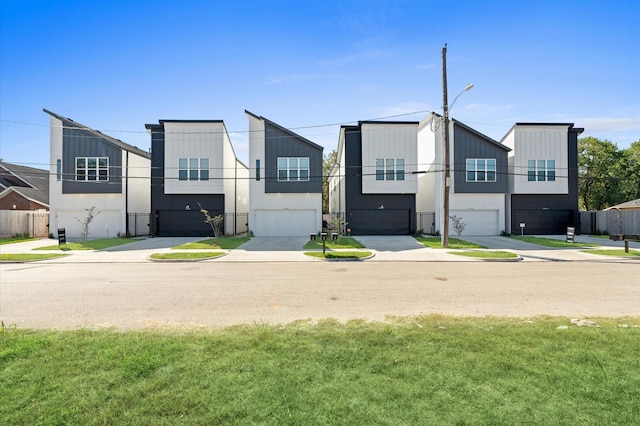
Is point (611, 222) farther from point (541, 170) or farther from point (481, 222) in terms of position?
point (481, 222)

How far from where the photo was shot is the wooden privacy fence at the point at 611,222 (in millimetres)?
25594

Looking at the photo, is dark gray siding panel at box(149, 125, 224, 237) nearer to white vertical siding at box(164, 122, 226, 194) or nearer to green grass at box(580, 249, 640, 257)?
white vertical siding at box(164, 122, 226, 194)

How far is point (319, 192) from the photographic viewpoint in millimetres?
26531

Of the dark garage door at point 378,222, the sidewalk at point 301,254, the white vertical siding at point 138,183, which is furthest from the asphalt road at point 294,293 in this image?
the white vertical siding at point 138,183

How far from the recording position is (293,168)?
26516 mm

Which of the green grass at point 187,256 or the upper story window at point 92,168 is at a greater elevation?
the upper story window at point 92,168

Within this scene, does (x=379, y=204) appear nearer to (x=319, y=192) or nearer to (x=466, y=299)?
(x=319, y=192)

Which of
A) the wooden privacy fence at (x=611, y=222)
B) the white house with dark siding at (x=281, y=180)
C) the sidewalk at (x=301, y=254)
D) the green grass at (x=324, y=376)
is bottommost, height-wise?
the sidewalk at (x=301, y=254)

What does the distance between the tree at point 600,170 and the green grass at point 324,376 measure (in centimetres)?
4785

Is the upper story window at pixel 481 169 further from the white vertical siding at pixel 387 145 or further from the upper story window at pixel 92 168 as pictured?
the upper story window at pixel 92 168

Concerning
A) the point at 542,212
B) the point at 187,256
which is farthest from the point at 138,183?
the point at 542,212

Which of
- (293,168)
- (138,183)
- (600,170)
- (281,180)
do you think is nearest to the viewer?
(281,180)

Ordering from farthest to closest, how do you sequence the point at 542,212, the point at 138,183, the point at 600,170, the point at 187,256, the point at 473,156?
the point at 600,170 → the point at 138,183 → the point at 542,212 → the point at 473,156 → the point at 187,256

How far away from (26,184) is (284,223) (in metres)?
32.1
